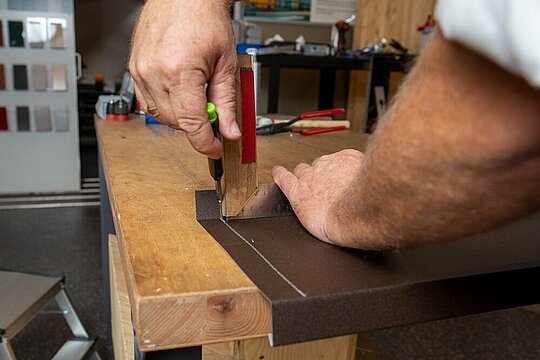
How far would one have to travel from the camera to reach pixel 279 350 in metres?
0.93

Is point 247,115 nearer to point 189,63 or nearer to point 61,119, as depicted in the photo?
point 189,63

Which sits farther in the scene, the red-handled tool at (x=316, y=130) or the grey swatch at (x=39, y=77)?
the grey swatch at (x=39, y=77)

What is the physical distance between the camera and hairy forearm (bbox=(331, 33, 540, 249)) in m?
0.30

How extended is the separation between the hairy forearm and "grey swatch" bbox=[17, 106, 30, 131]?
298 cm

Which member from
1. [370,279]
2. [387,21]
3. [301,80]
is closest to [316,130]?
[370,279]

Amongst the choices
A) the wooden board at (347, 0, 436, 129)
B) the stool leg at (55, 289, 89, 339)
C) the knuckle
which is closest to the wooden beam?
the knuckle

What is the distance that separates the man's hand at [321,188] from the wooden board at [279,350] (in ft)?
1.12

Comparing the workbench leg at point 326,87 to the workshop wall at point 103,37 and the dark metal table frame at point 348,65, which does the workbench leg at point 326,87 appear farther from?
the workshop wall at point 103,37

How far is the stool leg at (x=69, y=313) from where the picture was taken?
4.59 feet

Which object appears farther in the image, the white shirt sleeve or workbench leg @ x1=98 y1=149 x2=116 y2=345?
workbench leg @ x1=98 y1=149 x2=116 y2=345

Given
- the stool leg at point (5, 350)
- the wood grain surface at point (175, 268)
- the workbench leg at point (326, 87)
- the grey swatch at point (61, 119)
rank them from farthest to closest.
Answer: the workbench leg at point (326, 87) < the grey swatch at point (61, 119) < the stool leg at point (5, 350) < the wood grain surface at point (175, 268)

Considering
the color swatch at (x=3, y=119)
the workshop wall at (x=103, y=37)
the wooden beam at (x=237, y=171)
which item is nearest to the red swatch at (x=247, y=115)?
the wooden beam at (x=237, y=171)

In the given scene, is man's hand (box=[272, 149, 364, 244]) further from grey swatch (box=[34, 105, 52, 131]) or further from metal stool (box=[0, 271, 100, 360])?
grey swatch (box=[34, 105, 52, 131])

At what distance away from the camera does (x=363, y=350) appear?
1.49m
